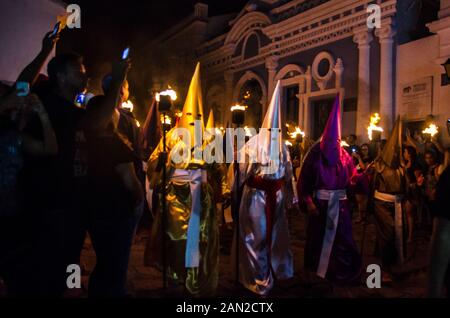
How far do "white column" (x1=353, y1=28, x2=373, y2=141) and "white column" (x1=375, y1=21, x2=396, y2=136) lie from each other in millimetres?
602

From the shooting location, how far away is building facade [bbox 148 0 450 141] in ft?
39.6

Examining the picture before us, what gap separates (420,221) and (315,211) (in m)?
5.45

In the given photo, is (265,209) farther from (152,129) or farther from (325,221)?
(152,129)

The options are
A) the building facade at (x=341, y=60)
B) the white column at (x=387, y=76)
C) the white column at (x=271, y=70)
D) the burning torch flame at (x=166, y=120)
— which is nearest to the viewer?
the burning torch flame at (x=166, y=120)

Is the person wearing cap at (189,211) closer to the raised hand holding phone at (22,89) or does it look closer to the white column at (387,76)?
the raised hand holding phone at (22,89)

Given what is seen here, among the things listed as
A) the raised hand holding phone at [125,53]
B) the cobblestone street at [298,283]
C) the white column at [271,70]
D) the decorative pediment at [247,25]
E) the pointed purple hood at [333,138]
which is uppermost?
the decorative pediment at [247,25]

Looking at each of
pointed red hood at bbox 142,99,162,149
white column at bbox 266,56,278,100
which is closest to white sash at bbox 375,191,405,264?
pointed red hood at bbox 142,99,162,149

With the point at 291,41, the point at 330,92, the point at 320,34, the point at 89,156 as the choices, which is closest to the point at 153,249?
the point at 89,156

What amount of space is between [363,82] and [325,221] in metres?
9.60

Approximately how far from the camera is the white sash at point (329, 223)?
215 inches

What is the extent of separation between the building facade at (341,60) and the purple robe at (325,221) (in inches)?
278

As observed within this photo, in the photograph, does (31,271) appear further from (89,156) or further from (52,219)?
(89,156)

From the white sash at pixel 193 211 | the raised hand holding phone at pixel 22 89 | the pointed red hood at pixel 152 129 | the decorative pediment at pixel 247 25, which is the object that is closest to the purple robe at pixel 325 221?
the white sash at pixel 193 211

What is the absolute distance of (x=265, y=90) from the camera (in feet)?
62.5
